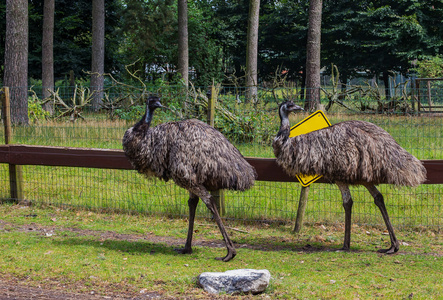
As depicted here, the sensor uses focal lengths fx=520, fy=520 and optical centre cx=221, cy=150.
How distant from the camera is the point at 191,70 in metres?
33.5

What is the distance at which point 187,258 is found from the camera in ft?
21.0

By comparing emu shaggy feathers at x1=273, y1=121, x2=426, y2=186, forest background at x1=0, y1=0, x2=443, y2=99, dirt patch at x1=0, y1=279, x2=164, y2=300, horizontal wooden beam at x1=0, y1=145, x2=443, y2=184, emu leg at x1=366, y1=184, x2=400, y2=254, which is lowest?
dirt patch at x1=0, y1=279, x2=164, y2=300

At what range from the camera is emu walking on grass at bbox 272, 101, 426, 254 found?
6.32m

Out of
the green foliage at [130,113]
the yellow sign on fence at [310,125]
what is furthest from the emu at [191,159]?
the green foliage at [130,113]

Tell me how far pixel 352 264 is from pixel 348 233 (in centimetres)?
71

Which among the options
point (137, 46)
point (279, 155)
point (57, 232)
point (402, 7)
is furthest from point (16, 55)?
→ point (402, 7)

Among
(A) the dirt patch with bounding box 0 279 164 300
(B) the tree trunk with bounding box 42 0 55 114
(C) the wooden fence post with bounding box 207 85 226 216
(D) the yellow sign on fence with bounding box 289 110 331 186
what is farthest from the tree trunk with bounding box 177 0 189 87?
(A) the dirt patch with bounding box 0 279 164 300

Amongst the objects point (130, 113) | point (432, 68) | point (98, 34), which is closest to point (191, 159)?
point (130, 113)

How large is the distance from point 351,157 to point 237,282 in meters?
2.25

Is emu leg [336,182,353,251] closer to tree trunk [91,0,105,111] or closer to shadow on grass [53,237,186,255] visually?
shadow on grass [53,237,186,255]

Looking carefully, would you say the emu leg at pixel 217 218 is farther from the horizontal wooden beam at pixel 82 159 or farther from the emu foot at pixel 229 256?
the horizontal wooden beam at pixel 82 159

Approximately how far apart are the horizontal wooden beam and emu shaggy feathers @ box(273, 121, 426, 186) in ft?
2.95

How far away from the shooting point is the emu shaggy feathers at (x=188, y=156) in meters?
6.30

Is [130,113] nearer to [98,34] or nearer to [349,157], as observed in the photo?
[349,157]
